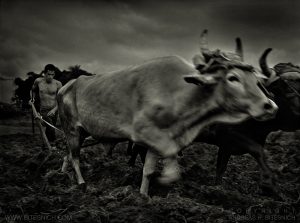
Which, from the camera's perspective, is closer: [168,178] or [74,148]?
[168,178]

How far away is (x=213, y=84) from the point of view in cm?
446

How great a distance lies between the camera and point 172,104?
454 cm

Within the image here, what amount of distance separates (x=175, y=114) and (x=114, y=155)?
3.73 metres

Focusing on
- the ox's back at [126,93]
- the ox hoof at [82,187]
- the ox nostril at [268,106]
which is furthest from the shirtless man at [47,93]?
the ox nostril at [268,106]

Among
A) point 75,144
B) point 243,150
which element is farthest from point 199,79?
point 75,144

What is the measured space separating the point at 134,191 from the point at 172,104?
103 centimetres

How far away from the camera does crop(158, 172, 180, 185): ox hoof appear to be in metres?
4.32

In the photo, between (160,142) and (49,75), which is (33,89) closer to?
(49,75)

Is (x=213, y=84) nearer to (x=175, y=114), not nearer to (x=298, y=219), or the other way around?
(x=175, y=114)

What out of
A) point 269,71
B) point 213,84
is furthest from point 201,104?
point 269,71

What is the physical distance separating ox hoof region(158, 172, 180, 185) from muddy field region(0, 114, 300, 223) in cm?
15

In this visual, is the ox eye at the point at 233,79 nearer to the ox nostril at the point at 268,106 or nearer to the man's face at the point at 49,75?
the ox nostril at the point at 268,106

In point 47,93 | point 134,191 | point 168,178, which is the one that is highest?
point 47,93

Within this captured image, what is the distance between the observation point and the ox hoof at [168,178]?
432cm
